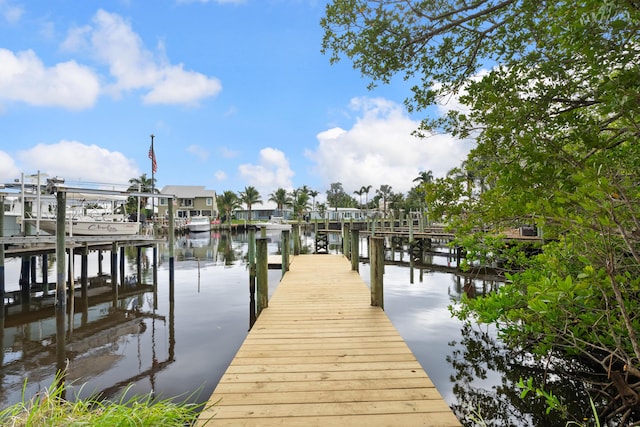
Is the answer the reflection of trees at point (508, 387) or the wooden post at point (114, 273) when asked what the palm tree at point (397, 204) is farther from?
the reflection of trees at point (508, 387)

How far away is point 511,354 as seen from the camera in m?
7.43

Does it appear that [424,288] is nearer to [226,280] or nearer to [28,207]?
[226,280]

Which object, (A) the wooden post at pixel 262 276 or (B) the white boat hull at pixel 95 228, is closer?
(A) the wooden post at pixel 262 276

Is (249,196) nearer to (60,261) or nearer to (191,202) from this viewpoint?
(191,202)

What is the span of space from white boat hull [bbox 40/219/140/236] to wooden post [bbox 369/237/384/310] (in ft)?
46.3

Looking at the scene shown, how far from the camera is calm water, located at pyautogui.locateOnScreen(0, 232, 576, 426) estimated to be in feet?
20.5

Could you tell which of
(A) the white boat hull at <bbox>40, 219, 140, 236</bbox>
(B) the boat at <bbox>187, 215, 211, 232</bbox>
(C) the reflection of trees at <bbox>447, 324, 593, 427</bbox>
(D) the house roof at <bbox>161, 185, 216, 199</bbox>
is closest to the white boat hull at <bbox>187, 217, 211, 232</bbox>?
(B) the boat at <bbox>187, 215, 211, 232</bbox>

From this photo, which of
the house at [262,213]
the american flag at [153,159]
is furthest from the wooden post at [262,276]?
the house at [262,213]

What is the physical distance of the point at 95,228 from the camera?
55.4ft

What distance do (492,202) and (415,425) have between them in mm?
2425

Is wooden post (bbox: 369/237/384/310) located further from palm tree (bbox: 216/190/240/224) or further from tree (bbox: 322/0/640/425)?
palm tree (bbox: 216/190/240/224)

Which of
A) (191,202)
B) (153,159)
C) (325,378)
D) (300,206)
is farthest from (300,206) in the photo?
(325,378)

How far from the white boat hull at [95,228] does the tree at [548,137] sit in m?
15.8

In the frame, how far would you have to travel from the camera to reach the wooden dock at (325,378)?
2750mm
